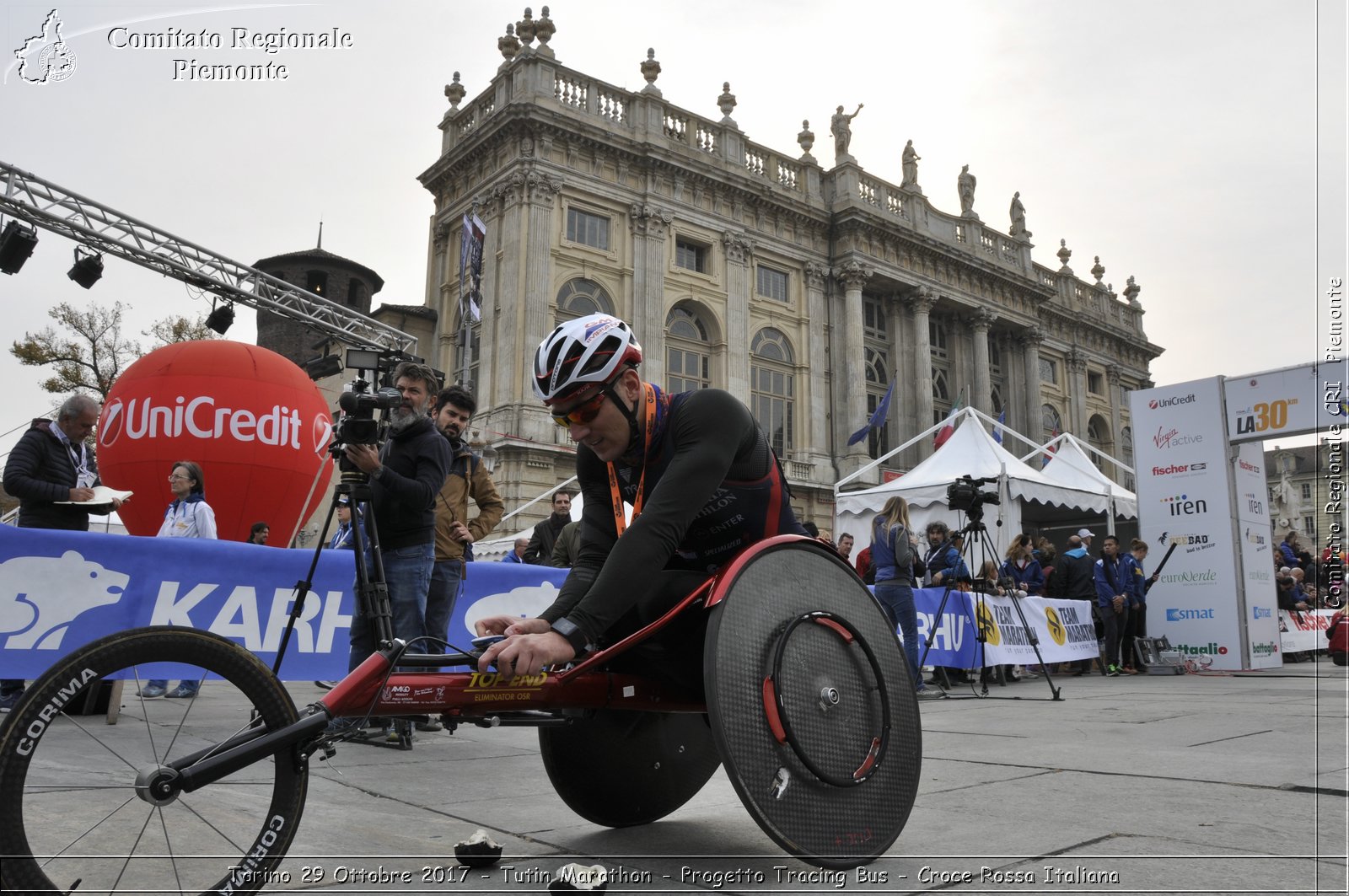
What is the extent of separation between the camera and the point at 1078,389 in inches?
1617

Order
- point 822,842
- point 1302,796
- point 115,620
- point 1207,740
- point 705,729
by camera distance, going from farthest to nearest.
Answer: point 115,620
point 1207,740
point 1302,796
point 705,729
point 822,842

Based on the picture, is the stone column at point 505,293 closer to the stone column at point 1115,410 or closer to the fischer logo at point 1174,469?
the fischer logo at point 1174,469

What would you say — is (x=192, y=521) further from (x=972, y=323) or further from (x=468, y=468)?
(x=972, y=323)

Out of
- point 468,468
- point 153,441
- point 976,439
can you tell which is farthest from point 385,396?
point 976,439

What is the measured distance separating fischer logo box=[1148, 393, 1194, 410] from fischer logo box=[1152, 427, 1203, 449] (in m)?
0.36

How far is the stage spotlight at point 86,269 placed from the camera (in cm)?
1483

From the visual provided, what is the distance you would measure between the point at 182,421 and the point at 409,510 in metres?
9.22

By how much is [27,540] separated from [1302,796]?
6.31 m

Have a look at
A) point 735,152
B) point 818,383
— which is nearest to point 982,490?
point 818,383

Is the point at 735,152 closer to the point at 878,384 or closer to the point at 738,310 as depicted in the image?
the point at 738,310

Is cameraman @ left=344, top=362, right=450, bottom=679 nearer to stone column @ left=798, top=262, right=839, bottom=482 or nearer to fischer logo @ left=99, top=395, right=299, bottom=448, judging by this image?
fischer logo @ left=99, top=395, right=299, bottom=448

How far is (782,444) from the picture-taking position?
99.2 ft

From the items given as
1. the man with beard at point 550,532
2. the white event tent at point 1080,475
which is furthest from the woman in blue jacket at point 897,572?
the white event tent at point 1080,475

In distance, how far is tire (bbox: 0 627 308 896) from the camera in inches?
66.2
